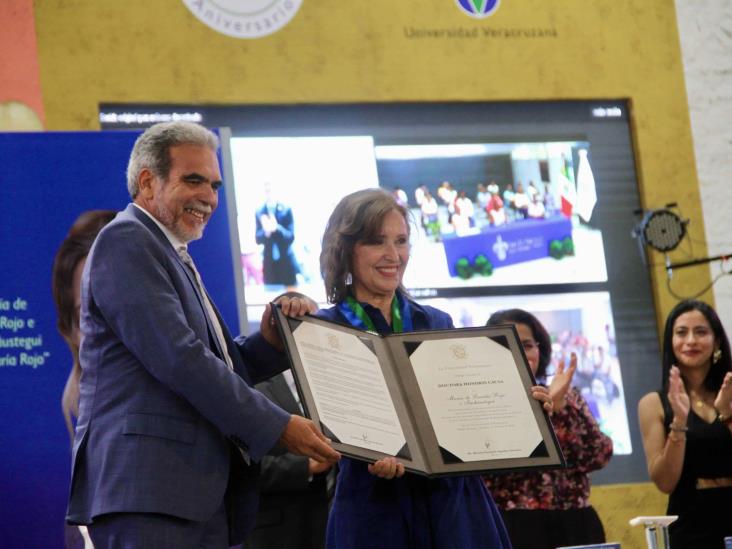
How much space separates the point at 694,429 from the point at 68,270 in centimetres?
232

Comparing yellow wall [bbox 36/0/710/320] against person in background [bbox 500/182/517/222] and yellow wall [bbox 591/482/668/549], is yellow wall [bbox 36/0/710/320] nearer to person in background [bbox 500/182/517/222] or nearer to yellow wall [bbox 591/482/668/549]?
person in background [bbox 500/182/517/222]

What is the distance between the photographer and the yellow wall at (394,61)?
575 centimetres

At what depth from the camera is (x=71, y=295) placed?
3551 mm

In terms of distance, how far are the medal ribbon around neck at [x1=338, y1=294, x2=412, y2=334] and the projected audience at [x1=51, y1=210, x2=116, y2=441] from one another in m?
1.04

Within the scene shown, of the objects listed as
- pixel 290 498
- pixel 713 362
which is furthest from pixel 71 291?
pixel 713 362

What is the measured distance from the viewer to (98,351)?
2.37 metres

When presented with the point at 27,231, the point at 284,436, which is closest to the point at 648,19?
the point at 27,231

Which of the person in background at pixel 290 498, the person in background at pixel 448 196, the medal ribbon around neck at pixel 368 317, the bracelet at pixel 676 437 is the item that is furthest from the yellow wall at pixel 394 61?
the medal ribbon around neck at pixel 368 317

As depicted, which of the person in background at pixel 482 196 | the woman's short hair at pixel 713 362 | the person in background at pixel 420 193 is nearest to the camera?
the woman's short hair at pixel 713 362

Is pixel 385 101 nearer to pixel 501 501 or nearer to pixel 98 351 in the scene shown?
pixel 501 501

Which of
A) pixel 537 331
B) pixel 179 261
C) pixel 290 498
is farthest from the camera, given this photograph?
pixel 537 331

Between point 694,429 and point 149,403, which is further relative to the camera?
A: point 694,429

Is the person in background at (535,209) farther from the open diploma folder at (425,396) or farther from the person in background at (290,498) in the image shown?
the open diploma folder at (425,396)

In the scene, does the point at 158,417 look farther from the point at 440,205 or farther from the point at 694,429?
the point at 440,205
